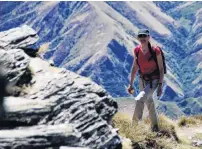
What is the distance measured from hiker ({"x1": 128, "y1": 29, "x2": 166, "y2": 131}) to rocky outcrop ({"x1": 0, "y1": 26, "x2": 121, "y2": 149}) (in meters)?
3.58

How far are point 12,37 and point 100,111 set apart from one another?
361 cm

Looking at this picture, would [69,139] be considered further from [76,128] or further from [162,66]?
[162,66]

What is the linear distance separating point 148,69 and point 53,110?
238 inches

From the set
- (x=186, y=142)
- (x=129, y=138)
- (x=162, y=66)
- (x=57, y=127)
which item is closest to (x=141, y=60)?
(x=162, y=66)

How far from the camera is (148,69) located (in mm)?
14750

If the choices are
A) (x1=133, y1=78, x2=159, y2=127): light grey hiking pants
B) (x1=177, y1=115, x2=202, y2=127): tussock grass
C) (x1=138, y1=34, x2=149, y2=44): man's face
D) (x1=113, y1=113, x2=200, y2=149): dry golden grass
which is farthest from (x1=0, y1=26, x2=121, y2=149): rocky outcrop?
(x1=177, y1=115, x2=202, y2=127): tussock grass

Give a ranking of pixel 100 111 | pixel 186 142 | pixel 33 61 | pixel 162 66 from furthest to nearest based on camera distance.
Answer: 1. pixel 186 142
2. pixel 162 66
3. pixel 33 61
4. pixel 100 111

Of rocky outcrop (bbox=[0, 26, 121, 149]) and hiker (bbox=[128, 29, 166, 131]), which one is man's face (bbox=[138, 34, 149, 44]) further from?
rocky outcrop (bbox=[0, 26, 121, 149])

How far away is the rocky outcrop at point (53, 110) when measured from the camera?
8750 millimetres

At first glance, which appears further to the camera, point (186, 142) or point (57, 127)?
point (186, 142)

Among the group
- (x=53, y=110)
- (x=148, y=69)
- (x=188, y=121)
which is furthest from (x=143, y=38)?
(x=188, y=121)

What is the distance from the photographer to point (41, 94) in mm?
9812

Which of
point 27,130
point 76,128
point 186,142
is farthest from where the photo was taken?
point 186,142

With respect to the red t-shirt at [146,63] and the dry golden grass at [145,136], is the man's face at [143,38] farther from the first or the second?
the dry golden grass at [145,136]
